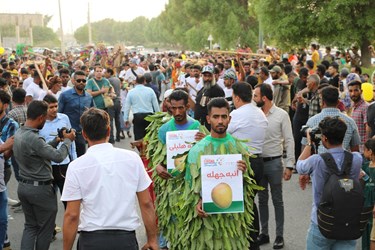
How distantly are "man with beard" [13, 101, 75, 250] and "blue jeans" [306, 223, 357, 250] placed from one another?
258 centimetres

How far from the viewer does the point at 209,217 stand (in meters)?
5.28

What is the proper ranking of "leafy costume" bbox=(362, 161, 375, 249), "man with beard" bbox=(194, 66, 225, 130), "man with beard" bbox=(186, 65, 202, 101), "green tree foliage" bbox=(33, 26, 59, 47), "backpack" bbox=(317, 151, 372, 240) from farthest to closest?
"green tree foliage" bbox=(33, 26, 59, 47) → "man with beard" bbox=(186, 65, 202, 101) → "man with beard" bbox=(194, 66, 225, 130) → "leafy costume" bbox=(362, 161, 375, 249) → "backpack" bbox=(317, 151, 372, 240)

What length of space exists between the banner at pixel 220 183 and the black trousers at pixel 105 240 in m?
1.06

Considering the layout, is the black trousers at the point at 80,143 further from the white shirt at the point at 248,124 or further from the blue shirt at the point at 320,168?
the blue shirt at the point at 320,168

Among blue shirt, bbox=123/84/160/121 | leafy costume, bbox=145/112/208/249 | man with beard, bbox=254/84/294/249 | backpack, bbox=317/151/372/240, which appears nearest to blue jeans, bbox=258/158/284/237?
man with beard, bbox=254/84/294/249

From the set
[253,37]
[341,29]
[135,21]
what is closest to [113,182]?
[341,29]

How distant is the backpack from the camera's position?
15.2 ft

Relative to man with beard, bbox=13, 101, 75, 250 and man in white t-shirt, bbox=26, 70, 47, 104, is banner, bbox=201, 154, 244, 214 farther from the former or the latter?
man in white t-shirt, bbox=26, 70, 47, 104

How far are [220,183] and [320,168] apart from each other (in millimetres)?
876

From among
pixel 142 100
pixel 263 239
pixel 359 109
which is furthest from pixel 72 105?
pixel 359 109

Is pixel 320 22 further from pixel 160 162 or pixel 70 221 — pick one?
pixel 70 221

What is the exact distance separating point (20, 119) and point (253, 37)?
3296cm

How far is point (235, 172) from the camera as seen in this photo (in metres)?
5.21

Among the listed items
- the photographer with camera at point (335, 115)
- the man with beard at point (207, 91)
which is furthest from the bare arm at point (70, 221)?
the man with beard at point (207, 91)
